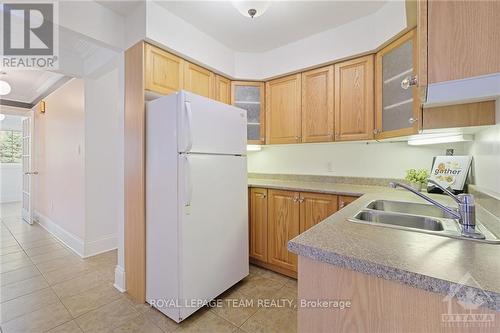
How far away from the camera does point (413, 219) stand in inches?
49.9

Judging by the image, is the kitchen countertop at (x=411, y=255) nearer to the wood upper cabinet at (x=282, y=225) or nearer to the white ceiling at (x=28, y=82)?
the wood upper cabinet at (x=282, y=225)

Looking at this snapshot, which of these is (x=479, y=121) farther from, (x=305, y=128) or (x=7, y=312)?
(x=7, y=312)

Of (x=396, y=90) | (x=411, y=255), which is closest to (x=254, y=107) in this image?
(x=396, y=90)

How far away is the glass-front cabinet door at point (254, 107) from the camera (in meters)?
2.80

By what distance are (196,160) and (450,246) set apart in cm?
146

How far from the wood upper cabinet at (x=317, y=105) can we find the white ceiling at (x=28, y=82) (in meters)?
3.61

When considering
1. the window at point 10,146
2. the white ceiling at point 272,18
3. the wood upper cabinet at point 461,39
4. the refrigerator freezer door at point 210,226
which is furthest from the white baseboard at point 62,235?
the window at point 10,146

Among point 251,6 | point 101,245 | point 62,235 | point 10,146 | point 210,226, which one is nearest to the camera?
point 251,6

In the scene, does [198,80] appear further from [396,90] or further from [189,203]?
[396,90]

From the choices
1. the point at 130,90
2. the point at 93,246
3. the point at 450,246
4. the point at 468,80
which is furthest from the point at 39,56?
the point at 450,246

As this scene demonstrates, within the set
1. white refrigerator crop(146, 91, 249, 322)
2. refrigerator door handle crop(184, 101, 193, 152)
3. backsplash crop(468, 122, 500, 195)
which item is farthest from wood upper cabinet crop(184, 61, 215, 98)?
backsplash crop(468, 122, 500, 195)

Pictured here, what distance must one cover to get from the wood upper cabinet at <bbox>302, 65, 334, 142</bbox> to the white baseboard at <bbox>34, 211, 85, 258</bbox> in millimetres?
3117

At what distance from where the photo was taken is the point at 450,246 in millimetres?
775

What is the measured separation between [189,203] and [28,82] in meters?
4.16
